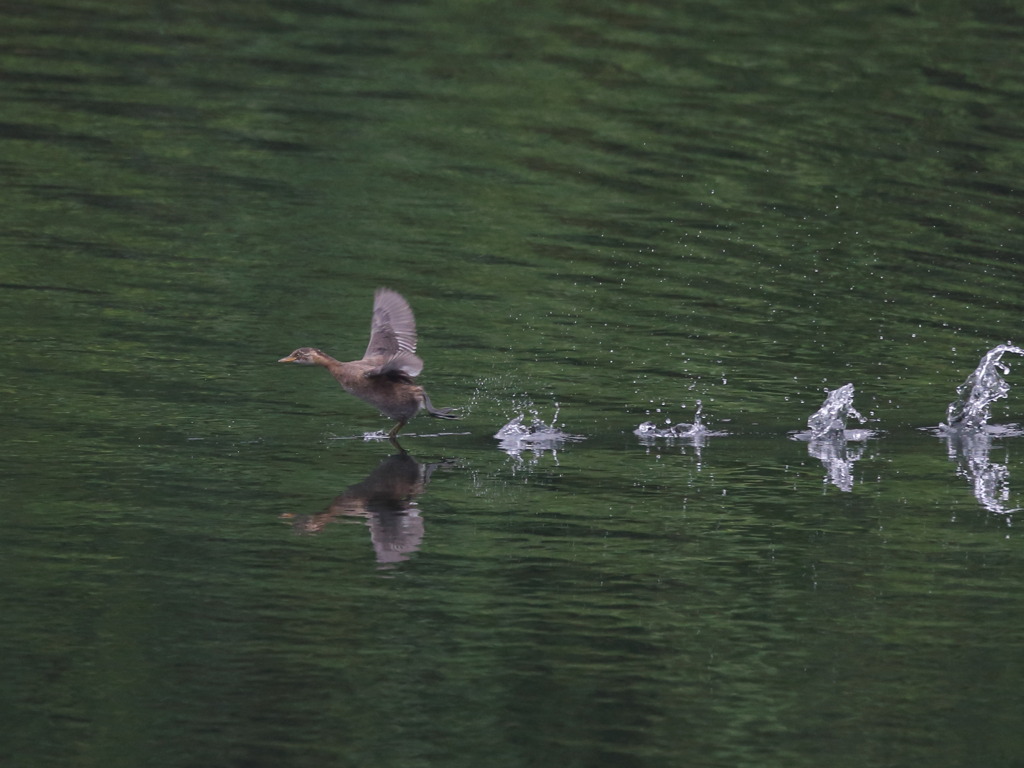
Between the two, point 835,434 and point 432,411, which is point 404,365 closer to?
point 432,411

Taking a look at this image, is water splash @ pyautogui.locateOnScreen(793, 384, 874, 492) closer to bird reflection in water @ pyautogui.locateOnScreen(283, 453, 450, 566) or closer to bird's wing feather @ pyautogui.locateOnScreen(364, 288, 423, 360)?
bird reflection in water @ pyautogui.locateOnScreen(283, 453, 450, 566)

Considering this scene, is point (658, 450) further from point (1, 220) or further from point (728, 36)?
point (728, 36)

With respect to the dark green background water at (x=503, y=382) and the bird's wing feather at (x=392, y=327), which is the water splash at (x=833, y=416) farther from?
the bird's wing feather at (x=392, y=327)

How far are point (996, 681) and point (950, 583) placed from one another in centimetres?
132

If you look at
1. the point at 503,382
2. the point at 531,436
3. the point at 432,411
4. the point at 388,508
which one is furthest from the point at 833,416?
the point at 388,508

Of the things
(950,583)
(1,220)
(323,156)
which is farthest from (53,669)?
(323,156)

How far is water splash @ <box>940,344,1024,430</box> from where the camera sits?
509 inches

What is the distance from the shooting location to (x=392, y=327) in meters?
12.7

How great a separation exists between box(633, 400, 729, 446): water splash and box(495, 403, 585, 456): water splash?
1.41 feet

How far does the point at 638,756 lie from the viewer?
292 inches

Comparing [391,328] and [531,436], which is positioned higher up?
[391,328]

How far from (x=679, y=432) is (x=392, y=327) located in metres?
2.03

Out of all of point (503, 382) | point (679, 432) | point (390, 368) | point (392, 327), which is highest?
point (392, 327)

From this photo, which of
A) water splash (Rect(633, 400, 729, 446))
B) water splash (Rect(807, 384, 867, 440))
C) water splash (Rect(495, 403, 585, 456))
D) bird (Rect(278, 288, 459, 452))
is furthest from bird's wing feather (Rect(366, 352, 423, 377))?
water splash (Rect(807, 384, 867, 440))
